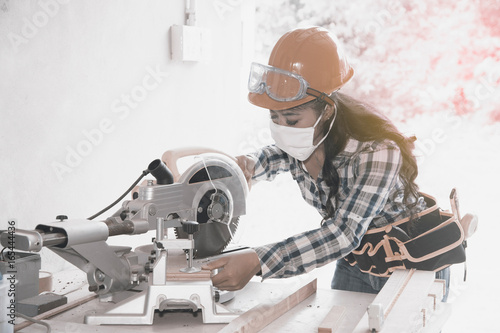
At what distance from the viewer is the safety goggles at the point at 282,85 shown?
161 cm


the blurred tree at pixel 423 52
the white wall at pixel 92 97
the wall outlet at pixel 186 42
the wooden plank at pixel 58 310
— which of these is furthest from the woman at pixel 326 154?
the blurred tree at pixel 423 52

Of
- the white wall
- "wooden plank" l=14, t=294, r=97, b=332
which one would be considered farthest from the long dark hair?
the white wall

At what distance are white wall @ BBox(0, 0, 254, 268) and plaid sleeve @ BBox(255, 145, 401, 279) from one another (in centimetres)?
119

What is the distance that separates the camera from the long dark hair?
1669 millimetres

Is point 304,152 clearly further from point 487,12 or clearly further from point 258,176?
point 487,12

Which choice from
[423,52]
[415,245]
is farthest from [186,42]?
[423,52]

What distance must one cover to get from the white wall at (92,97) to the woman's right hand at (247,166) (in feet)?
2.98

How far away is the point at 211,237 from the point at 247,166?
1.26 feet

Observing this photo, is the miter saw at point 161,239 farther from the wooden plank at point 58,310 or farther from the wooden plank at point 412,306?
the wooden plank at point 412,306

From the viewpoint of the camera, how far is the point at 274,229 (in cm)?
557

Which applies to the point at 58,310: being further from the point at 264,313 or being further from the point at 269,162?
the point at 269,162

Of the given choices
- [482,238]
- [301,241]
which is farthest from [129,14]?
[482,238]

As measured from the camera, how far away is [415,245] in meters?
1.73

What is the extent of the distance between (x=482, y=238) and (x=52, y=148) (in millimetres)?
3817
